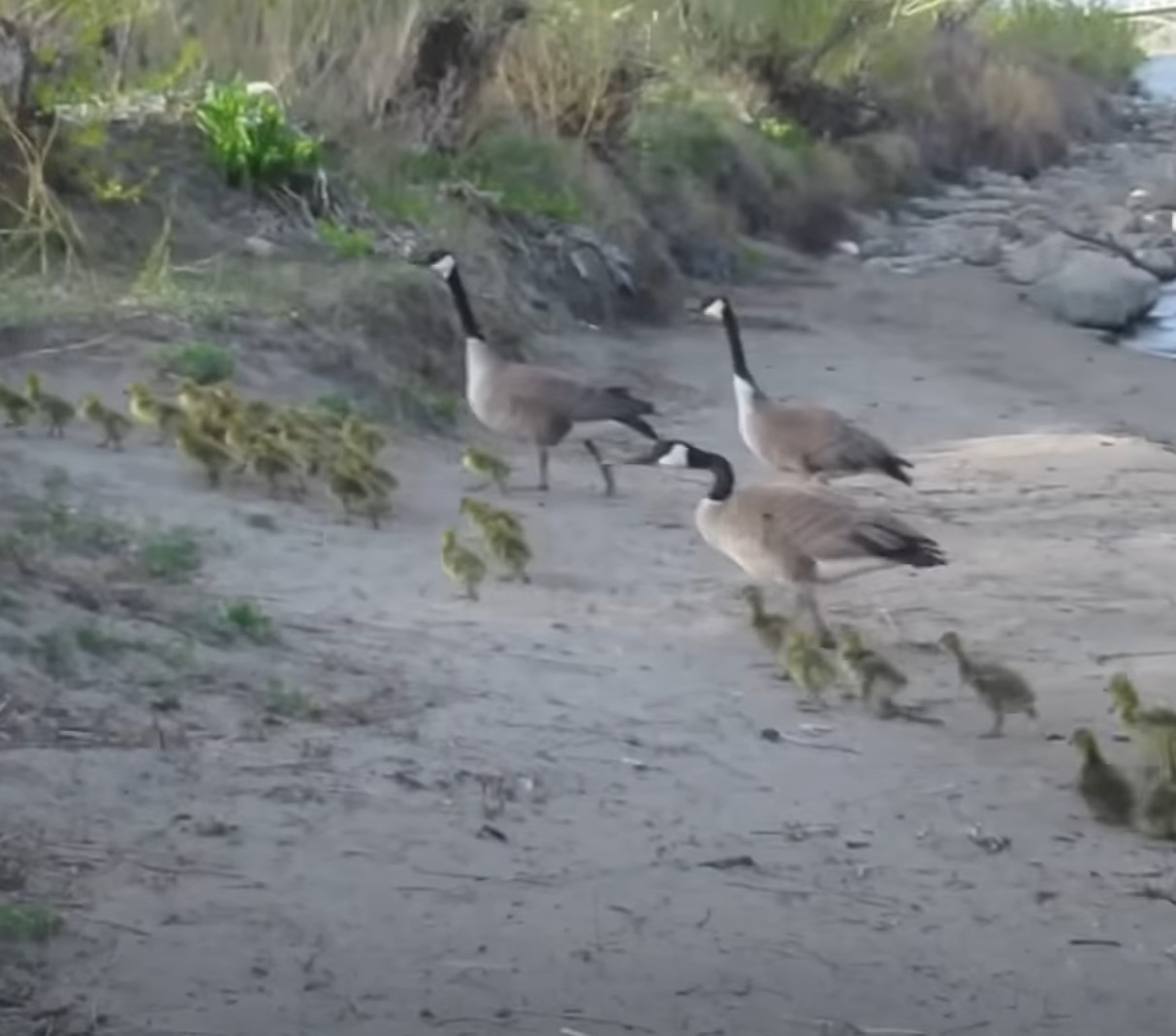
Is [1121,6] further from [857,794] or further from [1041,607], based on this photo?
[857,794]

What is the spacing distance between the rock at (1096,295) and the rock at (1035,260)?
2.69 ft

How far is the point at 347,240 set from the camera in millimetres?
19297

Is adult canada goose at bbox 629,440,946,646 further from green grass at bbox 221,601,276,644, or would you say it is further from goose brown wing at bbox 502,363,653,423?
goose brown wing at bbox 502,363,653,423

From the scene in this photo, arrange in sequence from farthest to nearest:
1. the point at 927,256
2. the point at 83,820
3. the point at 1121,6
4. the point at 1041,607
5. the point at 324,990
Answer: the point at 1121,6 < the point at 927,256 < the point at 1041,607 < the point at 83,820 < the point at 324,990

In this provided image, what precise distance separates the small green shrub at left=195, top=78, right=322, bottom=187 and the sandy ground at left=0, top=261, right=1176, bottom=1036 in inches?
249

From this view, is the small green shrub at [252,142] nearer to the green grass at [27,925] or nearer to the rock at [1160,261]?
the green grass at [27,925]

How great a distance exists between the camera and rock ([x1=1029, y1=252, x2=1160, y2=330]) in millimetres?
28734

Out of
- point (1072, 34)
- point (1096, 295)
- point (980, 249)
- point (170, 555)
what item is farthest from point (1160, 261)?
point (170, 555)

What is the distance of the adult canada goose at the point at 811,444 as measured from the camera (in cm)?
1445

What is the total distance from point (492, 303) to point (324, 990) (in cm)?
1384

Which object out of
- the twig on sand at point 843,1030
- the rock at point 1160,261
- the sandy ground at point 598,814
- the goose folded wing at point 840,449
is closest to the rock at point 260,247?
the sandy ground at point 598,814

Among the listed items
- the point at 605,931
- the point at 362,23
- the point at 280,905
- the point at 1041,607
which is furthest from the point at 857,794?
the point at 362,23

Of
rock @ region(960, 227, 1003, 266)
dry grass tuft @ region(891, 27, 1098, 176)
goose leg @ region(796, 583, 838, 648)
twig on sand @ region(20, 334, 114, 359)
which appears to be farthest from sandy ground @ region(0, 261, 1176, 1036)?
dry grass tuft @ region(891, 27, 1098, 176)

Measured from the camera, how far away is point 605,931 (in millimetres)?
7289
